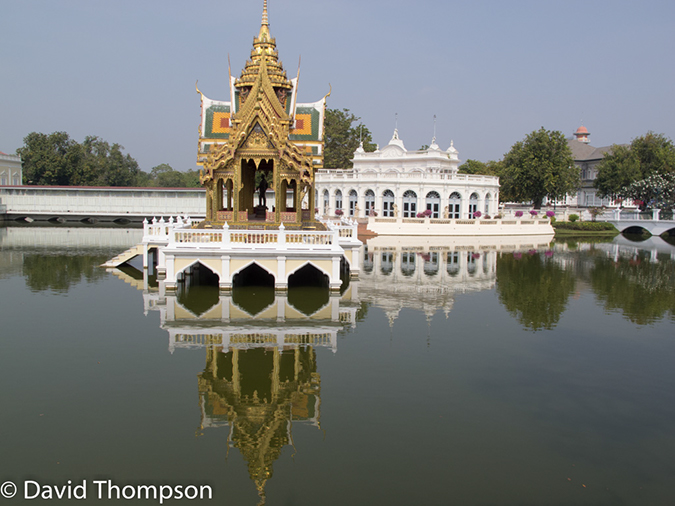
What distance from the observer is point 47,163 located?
63.2m

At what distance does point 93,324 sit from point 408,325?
7664mm

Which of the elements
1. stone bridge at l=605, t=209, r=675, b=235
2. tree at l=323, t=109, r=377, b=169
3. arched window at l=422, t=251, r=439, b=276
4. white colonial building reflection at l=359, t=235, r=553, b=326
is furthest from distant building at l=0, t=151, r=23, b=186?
stone bridge at l=605, t=209, r=675, b=235

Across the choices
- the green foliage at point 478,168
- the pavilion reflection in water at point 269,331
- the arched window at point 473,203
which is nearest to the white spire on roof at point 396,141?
the arched window at point 473,203

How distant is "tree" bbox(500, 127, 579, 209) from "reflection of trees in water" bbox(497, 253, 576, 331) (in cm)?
2722

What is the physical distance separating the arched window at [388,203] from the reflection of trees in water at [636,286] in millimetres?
21675

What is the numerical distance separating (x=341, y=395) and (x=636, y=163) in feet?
194

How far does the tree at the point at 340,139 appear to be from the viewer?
6594 centimetres

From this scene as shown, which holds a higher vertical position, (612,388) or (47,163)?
(47,163)

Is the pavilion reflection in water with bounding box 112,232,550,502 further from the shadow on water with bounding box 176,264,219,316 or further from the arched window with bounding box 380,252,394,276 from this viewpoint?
the arched window with bounding box 380,252,394,276

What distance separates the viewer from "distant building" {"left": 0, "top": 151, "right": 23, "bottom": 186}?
62.8 meters

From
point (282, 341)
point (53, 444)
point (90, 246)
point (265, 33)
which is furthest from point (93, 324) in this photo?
point (90, 246)

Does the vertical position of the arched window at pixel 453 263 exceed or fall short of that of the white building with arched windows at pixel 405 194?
it falls short

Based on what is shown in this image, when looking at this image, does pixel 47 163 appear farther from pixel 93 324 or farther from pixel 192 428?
pixel 192 428

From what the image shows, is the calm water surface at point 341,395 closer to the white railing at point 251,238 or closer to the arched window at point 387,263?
the white railing at point 251,238
